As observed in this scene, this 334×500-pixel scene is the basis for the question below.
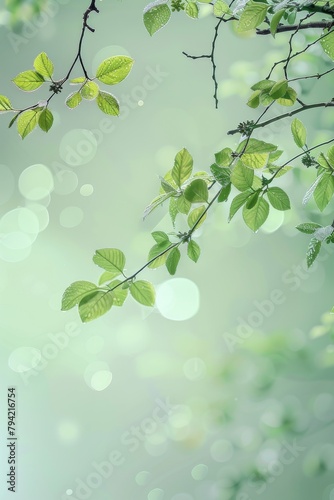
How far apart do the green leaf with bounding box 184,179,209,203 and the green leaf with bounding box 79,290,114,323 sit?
0.09m

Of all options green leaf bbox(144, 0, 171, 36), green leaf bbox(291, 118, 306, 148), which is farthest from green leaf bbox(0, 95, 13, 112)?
green leaf bbox(291, 118, 306, 148)

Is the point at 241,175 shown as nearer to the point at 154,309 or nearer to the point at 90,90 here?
the point at 90,90

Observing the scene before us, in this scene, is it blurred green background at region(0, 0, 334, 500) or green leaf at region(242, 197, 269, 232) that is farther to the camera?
blurred green background at region(0, 0, 334, 500)

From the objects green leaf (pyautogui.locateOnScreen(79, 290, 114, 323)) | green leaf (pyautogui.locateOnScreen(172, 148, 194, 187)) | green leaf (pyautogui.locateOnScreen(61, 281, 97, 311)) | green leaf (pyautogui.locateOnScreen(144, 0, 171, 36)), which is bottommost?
green leaf (pyautogui.locateOnScreen(79, 290, 114, 323))

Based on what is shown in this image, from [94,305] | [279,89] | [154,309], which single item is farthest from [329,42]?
[154,309]

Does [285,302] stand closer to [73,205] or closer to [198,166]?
[198,166]

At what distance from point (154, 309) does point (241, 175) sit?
112 cm

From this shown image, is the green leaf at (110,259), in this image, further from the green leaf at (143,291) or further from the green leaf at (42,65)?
the green leaf at (42,65)

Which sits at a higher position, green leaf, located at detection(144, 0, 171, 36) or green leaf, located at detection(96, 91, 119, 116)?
green leaf, located at detection(144, 0, 171, 36)

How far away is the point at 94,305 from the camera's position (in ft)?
1.39

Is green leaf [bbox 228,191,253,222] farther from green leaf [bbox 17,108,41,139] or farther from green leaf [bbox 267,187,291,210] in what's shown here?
green leaf [bbox 17,108,41,139]

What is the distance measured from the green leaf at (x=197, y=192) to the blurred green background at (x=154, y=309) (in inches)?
42.6

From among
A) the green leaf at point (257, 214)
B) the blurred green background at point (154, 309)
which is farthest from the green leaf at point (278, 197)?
the blurred green background at point (154, 309)

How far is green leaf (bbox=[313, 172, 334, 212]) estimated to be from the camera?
46 cm
